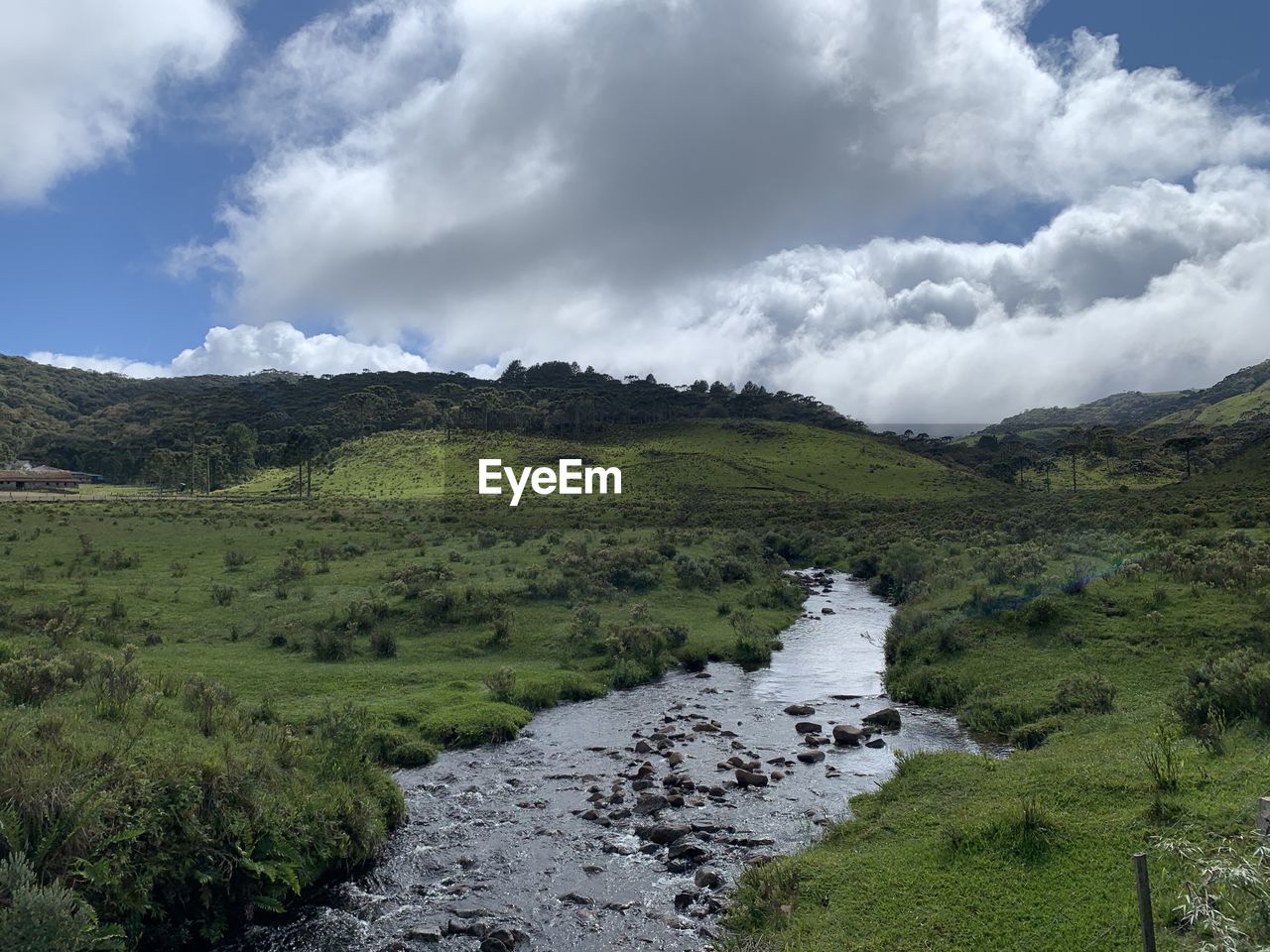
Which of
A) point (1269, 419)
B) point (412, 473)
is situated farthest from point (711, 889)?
point (1269, 419)

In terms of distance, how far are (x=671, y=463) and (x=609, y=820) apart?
4893 inches

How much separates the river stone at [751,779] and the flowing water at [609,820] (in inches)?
7.1

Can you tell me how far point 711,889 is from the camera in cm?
1556

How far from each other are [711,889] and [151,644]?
26.4m

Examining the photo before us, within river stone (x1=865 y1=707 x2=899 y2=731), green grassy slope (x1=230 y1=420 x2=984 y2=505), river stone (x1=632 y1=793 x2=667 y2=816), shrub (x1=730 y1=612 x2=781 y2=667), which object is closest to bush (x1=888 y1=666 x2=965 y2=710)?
river stone (x1=865 y1=707 x2=899 y2=731)

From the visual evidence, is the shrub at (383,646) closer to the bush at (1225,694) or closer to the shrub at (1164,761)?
the shrub at (1164,761)

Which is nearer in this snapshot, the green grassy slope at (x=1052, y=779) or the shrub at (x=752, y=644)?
the green grassy slope at (x=1052, y=779)

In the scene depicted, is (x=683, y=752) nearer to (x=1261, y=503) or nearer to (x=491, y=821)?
(x=491, y=821)

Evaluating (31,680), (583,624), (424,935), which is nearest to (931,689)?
(583,624)

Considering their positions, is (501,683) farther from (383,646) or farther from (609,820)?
(609,820)

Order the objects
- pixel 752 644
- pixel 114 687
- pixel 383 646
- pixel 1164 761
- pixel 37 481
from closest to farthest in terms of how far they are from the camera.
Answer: pixel 1164 761 → pixel 114 687 → pixel 383 646 → pixel 752 644 → pixel 37 481

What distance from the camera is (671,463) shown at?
14250 centimetres

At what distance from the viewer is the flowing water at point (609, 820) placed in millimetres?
14430

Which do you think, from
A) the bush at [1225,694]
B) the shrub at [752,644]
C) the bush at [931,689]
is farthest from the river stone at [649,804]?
the shrub at [752,644]
